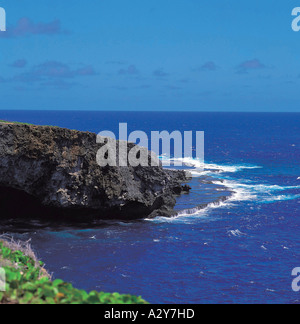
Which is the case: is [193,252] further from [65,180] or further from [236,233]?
[65,180]

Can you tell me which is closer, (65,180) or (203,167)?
(65,180)

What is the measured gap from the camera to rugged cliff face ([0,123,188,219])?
45250 millimetres

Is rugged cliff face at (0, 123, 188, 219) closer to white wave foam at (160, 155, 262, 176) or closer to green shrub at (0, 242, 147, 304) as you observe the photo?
green shrub at (0, 242, 147, 304)

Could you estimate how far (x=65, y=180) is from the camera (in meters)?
47.1

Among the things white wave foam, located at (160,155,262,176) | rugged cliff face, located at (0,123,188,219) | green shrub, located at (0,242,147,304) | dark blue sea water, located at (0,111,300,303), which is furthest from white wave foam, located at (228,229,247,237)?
green shrub, located at (0,242,147,304)

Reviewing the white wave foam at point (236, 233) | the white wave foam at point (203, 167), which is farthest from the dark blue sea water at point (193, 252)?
the white wave foam at point (203, 167)

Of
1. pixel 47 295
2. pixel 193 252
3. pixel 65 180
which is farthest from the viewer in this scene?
pixel 65 180

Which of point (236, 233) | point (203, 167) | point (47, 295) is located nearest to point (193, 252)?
point (236, 233)

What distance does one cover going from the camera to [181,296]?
109ft

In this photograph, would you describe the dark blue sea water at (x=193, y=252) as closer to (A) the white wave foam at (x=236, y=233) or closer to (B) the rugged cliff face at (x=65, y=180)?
(A) the white wave foam at (x=236, y=233)

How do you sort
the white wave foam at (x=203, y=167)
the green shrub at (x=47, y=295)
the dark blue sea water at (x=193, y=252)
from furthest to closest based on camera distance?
1. the white wave foam at (x=203, y=167)
2. the dark blue sea water at (x=193, y=252)
3. the green shrub at (x=47, y=295)

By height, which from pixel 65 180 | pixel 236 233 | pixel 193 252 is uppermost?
pixel 65 180

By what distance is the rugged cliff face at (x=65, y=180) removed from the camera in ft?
148
